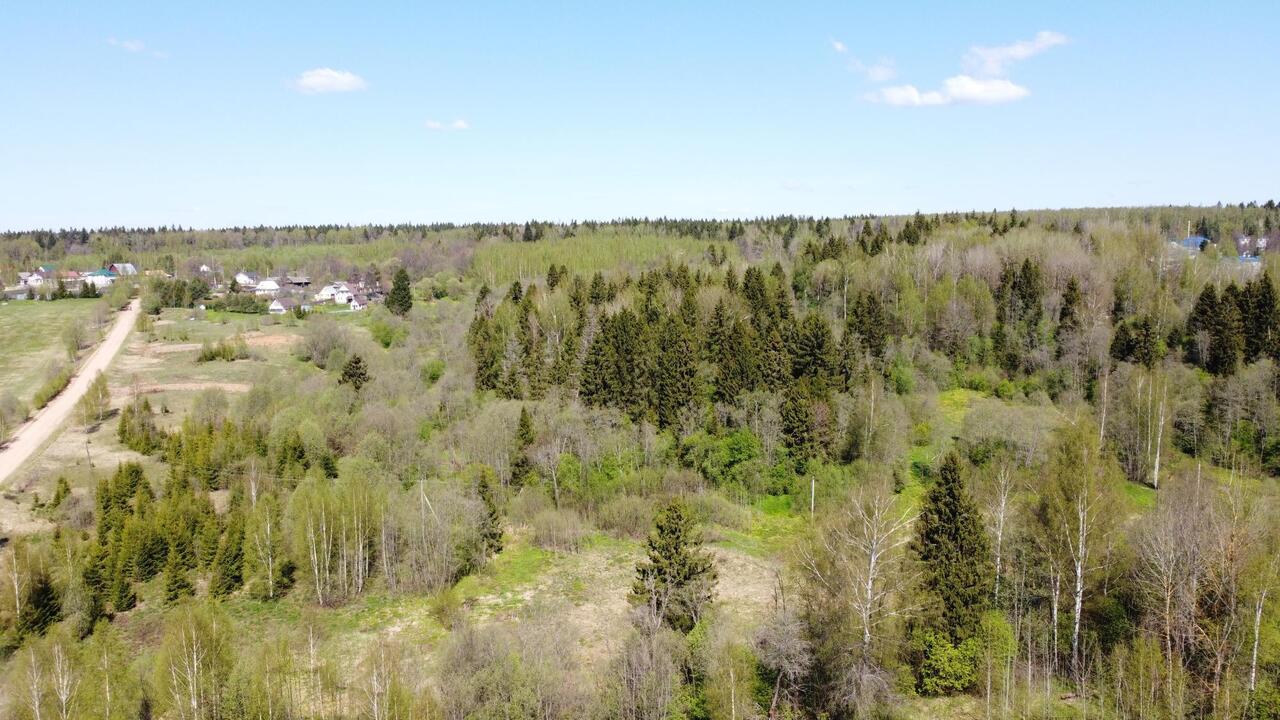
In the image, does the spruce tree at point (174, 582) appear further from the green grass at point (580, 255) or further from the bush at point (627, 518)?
the green grass at point (580, 255)

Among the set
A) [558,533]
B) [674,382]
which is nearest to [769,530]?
[558,533]

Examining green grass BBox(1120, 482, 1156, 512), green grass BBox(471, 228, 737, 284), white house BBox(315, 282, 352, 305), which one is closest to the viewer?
green grass BBox(1120, 482, 1156, 512)

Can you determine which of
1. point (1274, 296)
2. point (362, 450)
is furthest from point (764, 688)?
point (1274, 296)

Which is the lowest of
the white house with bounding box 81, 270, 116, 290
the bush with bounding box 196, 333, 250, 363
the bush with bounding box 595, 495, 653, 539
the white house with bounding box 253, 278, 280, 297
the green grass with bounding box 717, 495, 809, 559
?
the green grass with bounding box 717, 495, 809, 559

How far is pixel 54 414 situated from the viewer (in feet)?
228

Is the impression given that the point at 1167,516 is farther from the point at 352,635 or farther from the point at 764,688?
the point at 352,635

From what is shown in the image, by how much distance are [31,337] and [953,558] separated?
117490mm

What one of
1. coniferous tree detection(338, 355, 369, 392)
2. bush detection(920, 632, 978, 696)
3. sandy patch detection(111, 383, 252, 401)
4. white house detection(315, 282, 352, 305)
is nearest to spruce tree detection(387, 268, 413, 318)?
sandy patch detection(111, 383, 252, 401)

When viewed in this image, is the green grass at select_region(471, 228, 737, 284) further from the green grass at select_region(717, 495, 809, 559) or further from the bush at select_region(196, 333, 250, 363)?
the green grass at select_region(717, 495, 809, 559)

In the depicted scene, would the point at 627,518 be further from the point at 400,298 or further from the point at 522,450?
the point at 400,298

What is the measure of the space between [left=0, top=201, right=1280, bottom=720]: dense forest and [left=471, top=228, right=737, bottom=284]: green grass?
19108 millimetres

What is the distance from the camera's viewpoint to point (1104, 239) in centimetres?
8256

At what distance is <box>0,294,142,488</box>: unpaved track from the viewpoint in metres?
57.4

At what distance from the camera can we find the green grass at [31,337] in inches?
3243
